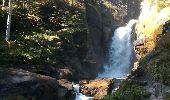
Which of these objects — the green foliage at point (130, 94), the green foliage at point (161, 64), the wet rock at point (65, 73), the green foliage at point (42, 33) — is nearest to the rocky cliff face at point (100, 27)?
the green foliage at point (42, 33)

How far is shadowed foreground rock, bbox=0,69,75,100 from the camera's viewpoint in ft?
67.1

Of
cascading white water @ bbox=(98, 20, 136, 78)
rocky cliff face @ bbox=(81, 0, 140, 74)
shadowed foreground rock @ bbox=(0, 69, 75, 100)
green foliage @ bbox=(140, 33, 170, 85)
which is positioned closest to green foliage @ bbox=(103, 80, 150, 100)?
green foliage @ bbox=(140, 33, 170, 85)

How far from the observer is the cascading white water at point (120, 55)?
45497 millimetres

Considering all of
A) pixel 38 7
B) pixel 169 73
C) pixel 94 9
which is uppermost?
pixel 94 9

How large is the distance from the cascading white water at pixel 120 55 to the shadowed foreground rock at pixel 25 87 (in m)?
20.3

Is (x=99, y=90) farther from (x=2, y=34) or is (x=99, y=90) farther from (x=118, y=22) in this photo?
(x=118, y=22)

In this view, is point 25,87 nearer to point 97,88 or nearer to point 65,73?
point 65,73

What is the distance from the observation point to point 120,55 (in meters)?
49.1

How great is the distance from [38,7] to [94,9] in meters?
14.6

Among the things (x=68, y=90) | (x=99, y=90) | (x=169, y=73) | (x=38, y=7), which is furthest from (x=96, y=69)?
(x=169, y=73)

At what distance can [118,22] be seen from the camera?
63.8 metres

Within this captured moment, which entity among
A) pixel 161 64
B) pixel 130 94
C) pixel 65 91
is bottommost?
pixel 130 94

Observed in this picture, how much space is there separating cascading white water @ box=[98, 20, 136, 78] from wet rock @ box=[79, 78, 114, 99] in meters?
13.2

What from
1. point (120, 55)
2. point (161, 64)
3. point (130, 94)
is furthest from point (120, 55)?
point (130, 94)
